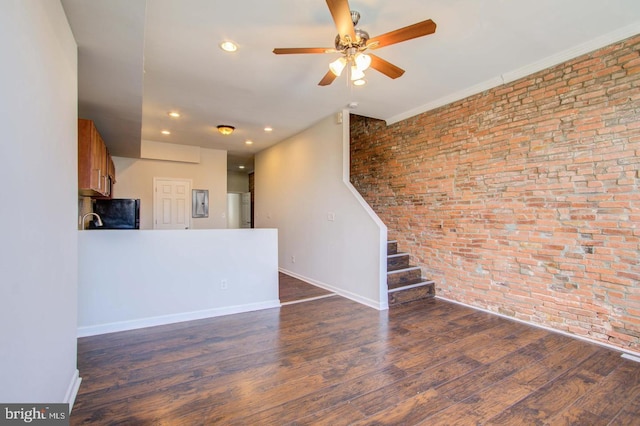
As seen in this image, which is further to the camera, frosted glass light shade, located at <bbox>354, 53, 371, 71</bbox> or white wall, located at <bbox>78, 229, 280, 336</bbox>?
white wall, located at <bbox>78, 229, 280, 336</bbox>

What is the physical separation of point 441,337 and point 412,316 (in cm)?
64

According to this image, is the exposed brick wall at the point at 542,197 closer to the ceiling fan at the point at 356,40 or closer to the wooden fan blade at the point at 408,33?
the ceiling fan at the point at 356,40

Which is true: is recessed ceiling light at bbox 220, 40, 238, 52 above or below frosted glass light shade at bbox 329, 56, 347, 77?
above

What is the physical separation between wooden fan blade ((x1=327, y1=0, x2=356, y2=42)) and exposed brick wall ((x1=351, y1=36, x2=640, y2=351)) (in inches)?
93.8

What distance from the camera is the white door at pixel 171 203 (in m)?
6.64

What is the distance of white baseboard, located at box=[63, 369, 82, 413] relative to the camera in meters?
1.92

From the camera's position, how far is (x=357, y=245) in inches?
175

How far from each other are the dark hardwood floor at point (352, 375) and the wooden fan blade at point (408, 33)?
2508 millimetres

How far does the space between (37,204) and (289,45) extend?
235 centimetres

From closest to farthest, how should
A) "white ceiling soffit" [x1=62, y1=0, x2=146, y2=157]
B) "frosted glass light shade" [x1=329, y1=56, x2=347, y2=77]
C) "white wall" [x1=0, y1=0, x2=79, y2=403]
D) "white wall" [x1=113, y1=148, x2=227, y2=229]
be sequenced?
1. "white wall" [x1=0, y1=0, x2=79, y2=403]
2. "white ceiling soffit" [x1=62, y1=0, x2=146, y2=157]
3. "frosted glass light shade" [x1=329, y1=56, x2=347, y2=77]
4. "white wall" [x1=113, y1=148, x2=227, y2=229]

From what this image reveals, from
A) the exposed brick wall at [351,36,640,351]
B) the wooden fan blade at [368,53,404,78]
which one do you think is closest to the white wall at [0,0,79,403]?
the wooden fan blade at [368,53,404,78]

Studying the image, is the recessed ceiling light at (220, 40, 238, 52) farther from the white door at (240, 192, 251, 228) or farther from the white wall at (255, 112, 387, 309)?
the white door at (240, 192, 251, 228)

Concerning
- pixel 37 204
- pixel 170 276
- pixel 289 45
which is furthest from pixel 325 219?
pixel 37 204

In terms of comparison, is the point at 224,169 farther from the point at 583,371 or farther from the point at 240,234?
the point at 583,371
